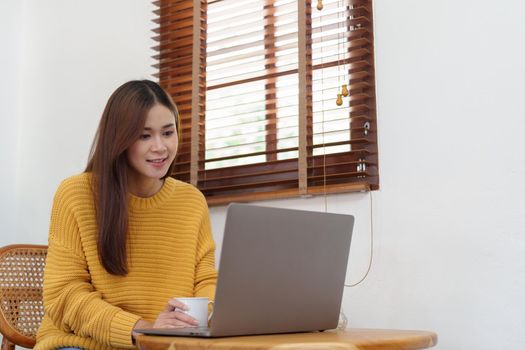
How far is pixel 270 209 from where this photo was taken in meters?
1.27

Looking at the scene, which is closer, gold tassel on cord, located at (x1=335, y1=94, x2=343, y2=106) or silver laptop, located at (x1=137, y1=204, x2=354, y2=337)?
silver laptop, located at (x1=137, y1=204, x2=354, y2=337)

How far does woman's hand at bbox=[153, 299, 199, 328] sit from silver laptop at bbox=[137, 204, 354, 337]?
0.07 metres

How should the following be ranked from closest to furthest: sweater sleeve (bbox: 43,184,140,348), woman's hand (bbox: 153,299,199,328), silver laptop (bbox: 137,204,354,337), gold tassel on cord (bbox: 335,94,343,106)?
silver laptop (bbox: 137,204,354,337) < woman's hand (bbox: 153,299,199,328) < sweater sleeve (bbox: 43,184,140,348) < gold tassel on cord (bbox: 335,94,343,106)

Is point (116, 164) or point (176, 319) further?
point (116, 164)

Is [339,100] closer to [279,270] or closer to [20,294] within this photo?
[279,270]

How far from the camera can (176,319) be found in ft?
4.63

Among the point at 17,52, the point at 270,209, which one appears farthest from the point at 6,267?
the point at 17,52

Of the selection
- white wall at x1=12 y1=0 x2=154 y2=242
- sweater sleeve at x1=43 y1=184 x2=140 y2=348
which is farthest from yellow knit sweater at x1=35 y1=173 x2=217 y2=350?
white wall at x1=12 y1=0 x2=154 y2=242

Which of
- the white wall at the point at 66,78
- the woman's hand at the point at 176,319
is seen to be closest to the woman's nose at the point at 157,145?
the woman's hand at the point at 176,319

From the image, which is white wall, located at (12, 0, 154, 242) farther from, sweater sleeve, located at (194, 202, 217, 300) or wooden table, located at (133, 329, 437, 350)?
wooden table, located at (133, 329, 437, 350)

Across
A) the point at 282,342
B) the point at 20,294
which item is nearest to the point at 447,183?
the point at 282,342

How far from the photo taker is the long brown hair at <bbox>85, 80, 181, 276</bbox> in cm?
172

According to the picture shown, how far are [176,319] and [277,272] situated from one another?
9.9 inches

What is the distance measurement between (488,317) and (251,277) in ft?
2.72
